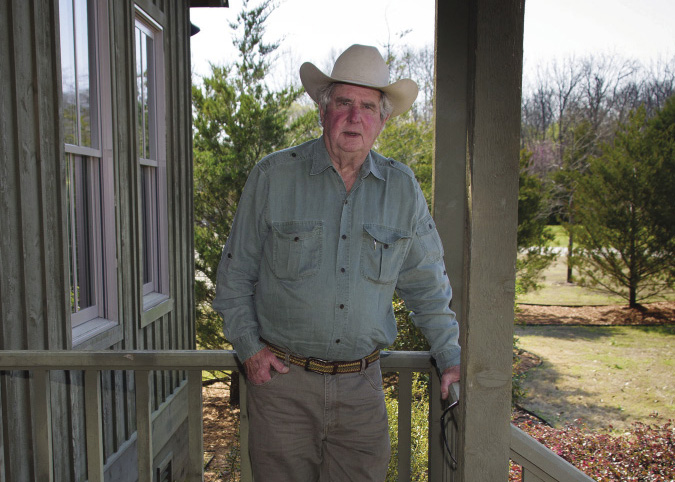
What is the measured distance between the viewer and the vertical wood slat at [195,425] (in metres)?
2.09

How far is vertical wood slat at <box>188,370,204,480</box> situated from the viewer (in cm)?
209

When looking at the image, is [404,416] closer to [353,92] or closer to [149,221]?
[353,92]

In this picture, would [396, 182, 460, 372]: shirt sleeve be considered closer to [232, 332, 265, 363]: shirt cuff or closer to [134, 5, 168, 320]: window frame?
[232, 332, 265, 363]: shirt cuff

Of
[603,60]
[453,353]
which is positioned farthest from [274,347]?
[603,60]

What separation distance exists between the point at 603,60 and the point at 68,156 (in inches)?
1071

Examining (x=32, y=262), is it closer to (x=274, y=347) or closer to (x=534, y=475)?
(x=274, y=347)

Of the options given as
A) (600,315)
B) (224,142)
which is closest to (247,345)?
Result: (224,142)

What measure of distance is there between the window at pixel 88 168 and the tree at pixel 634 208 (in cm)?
1212

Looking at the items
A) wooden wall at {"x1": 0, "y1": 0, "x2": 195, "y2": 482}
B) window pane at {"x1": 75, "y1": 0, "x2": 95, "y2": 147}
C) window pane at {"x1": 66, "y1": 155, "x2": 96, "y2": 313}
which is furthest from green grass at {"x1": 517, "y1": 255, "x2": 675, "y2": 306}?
window pane at {"x1": 75, "y1": 0, "x2": 95, "y2": 147}

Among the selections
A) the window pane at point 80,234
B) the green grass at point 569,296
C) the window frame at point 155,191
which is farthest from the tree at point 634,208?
the window pane at point 80,234

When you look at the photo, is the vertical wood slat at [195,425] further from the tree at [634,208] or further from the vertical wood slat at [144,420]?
the tree at [634,208]

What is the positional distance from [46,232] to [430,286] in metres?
1.86

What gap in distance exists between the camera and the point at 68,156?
10.6 feet

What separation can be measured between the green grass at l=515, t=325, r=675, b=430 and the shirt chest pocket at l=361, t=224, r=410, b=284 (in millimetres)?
6610
